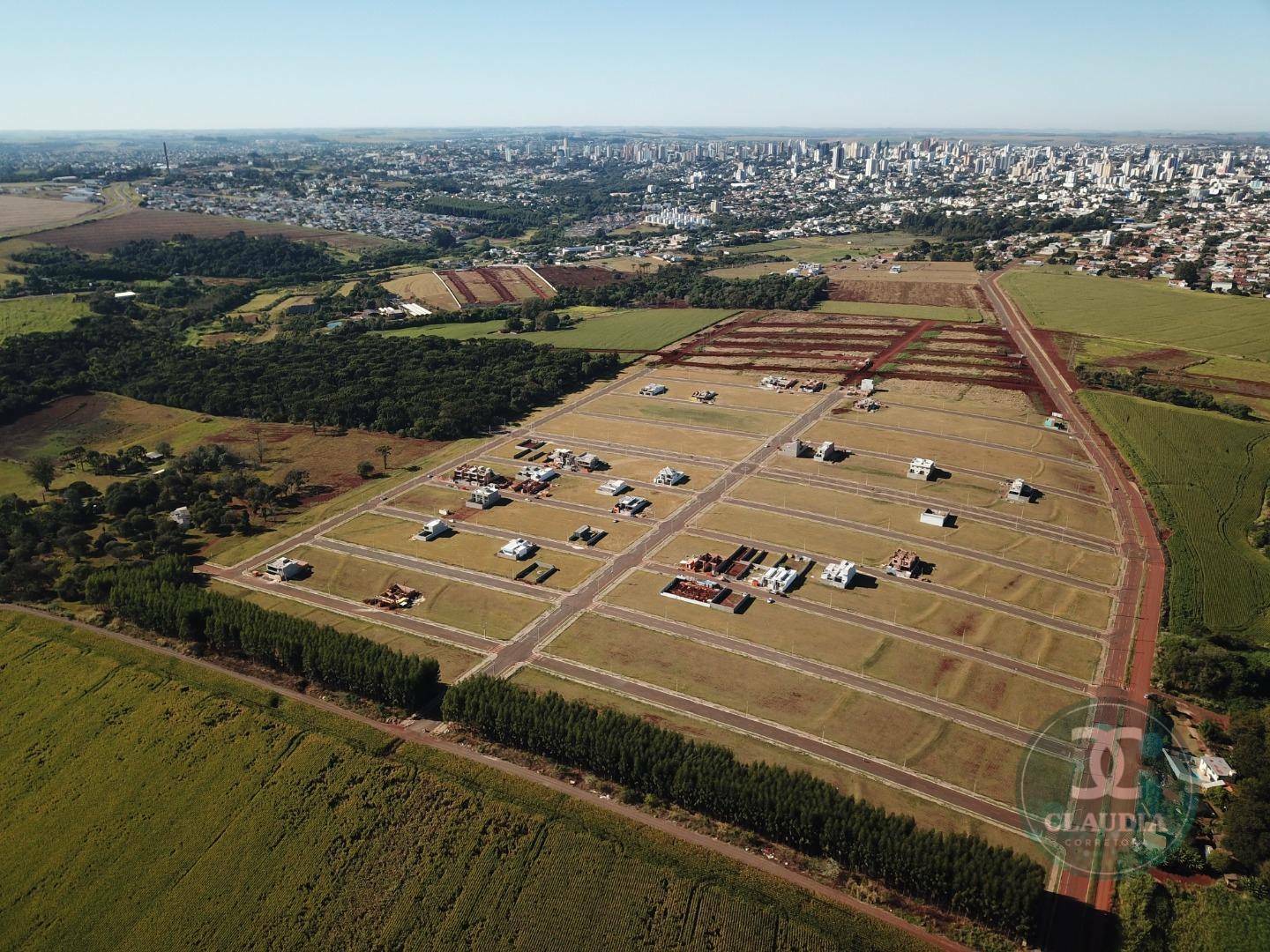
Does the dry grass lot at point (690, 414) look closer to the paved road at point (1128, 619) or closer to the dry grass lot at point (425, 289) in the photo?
the paved road at point (1128, 619)

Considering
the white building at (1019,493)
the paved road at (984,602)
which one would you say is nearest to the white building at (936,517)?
the white building at (1019,493)

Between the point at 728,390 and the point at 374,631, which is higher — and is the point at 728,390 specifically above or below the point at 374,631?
above

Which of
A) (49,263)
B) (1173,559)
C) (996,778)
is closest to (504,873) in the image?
(996,778)

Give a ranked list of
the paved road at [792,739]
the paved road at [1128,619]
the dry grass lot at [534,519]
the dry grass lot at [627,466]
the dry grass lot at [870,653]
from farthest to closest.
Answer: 1. the dry grass lot at [627,466]
2. the dry grass lot at [534,519]
3. the dry grass lot at [870,653]
4. the paved road at [792,739]
5. the paved road at [1128,619]

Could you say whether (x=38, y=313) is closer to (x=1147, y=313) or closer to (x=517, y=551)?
(x=517, y=551)

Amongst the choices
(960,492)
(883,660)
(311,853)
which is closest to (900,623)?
(883,660)

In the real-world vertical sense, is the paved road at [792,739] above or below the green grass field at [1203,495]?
below

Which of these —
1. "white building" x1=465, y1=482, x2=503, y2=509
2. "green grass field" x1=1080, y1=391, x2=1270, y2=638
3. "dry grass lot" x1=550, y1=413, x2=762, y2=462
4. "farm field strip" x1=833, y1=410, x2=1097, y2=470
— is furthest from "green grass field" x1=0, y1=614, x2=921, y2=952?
"farm field strip" x1=833, y1=410, x2=1097, y2=470
